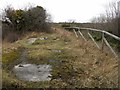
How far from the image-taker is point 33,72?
20.8 feet

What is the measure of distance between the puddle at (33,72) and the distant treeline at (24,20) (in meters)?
17.9

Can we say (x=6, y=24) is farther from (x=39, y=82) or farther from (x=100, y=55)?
(x=39, y=82)

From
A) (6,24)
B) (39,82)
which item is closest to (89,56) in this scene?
(39,82)

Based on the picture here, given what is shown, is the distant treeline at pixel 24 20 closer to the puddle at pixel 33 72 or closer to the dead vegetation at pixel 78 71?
the dead vegetation at pixel 78 71

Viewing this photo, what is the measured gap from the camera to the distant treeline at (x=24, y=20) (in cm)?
2535

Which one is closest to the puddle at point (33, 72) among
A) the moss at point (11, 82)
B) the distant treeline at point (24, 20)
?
the moss at point (11, 82)

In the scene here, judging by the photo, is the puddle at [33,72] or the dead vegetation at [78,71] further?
the puddle at [33,72]

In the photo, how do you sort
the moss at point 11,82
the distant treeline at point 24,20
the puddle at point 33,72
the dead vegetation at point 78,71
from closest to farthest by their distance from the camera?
the moss at point 11,82
the dead vegetation at point 78,71
the puddle at point 33,72
the distant treeline at point 24,20

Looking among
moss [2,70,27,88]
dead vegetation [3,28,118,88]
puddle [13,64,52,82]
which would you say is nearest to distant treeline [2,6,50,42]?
dead vegetation [3,28,118,88]

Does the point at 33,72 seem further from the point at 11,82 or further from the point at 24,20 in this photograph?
the point at 24,20

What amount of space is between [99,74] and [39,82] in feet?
4.45

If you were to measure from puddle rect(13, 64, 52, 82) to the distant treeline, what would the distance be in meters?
17.9

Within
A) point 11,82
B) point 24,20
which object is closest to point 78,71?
point 11,82

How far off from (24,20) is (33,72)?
20091 millimetres
